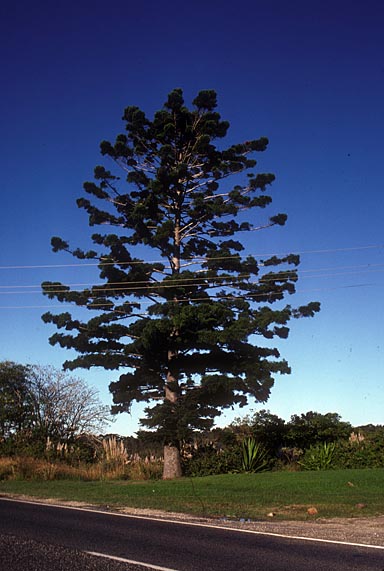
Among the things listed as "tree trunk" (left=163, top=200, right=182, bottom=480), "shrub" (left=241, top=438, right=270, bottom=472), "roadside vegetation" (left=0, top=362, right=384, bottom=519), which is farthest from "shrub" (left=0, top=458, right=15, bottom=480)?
"shrub" (left=241, top=438, right=270, bottom=472)

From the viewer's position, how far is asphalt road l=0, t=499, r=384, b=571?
805cm

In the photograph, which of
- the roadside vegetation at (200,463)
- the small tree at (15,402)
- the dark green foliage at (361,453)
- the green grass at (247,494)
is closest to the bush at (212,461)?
the roadside vegetation at (200,463)

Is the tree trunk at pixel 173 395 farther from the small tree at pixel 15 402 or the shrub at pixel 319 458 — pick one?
the small tree at pixel 15 402

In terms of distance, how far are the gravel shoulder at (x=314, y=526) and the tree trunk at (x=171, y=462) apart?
1471cm

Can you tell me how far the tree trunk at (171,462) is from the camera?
98.8 feet

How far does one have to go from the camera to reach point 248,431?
106 ft

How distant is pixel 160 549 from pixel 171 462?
2147cm

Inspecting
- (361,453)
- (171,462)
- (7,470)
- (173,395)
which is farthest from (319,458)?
(7,470)

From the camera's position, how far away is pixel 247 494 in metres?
19.1

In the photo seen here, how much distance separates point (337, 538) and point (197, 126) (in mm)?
26704

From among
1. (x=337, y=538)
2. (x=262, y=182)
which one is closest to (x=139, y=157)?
(x=262, y=182)

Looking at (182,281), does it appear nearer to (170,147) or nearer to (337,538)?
(170,147)

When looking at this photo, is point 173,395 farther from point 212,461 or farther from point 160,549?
point 160,549

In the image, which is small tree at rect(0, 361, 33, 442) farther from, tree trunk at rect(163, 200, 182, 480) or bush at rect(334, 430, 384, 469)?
bush at rect(334, 430, 384, 469)
